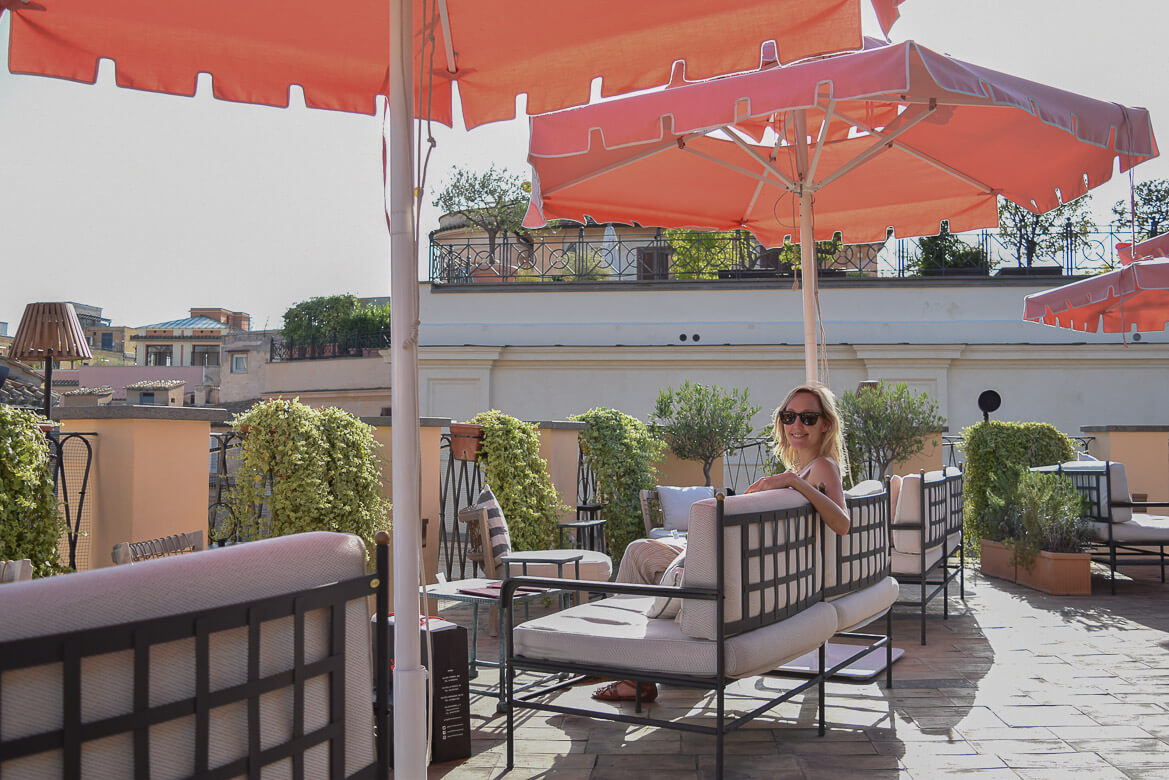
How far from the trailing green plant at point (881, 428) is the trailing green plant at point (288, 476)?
6637 millimetres

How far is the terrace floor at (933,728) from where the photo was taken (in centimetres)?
360

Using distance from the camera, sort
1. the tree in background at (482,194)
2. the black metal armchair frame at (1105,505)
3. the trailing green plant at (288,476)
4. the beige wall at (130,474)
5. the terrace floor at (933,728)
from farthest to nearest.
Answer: the tree in background at (482,194) → the black metal armchair frame at (1105,505) → the trailing green plant at (288,476) → the beige wall at (130,474) → the terrace floor at (933,728)

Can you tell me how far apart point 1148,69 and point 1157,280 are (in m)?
6.17

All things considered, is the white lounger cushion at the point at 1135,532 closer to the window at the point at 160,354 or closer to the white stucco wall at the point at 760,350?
the white stucco wall at the point at 760,350

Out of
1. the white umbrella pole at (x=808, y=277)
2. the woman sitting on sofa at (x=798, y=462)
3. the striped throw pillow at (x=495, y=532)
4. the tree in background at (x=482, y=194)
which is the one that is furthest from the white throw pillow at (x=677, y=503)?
the tree in background at (x=482, y=194)

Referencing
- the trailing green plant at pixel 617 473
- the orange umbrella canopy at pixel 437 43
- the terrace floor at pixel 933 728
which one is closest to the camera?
the orange umbrella canopy at pixel 437 43

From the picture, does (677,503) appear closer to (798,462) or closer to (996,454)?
(996,454)

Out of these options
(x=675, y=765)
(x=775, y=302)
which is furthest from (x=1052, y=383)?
(x=675, y=765)

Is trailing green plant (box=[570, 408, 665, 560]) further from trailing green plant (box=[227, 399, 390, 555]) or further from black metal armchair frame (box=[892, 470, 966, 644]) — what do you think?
trailing green plant (box=[227, 399, 390, 555])

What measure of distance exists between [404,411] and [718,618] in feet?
4.45

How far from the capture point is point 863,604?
170 inches

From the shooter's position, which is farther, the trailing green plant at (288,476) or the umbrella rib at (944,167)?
the umbrella rib at (944,167)

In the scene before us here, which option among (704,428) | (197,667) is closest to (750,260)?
(704,428)

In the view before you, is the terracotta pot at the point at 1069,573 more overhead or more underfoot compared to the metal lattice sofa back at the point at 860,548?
more underfoot
